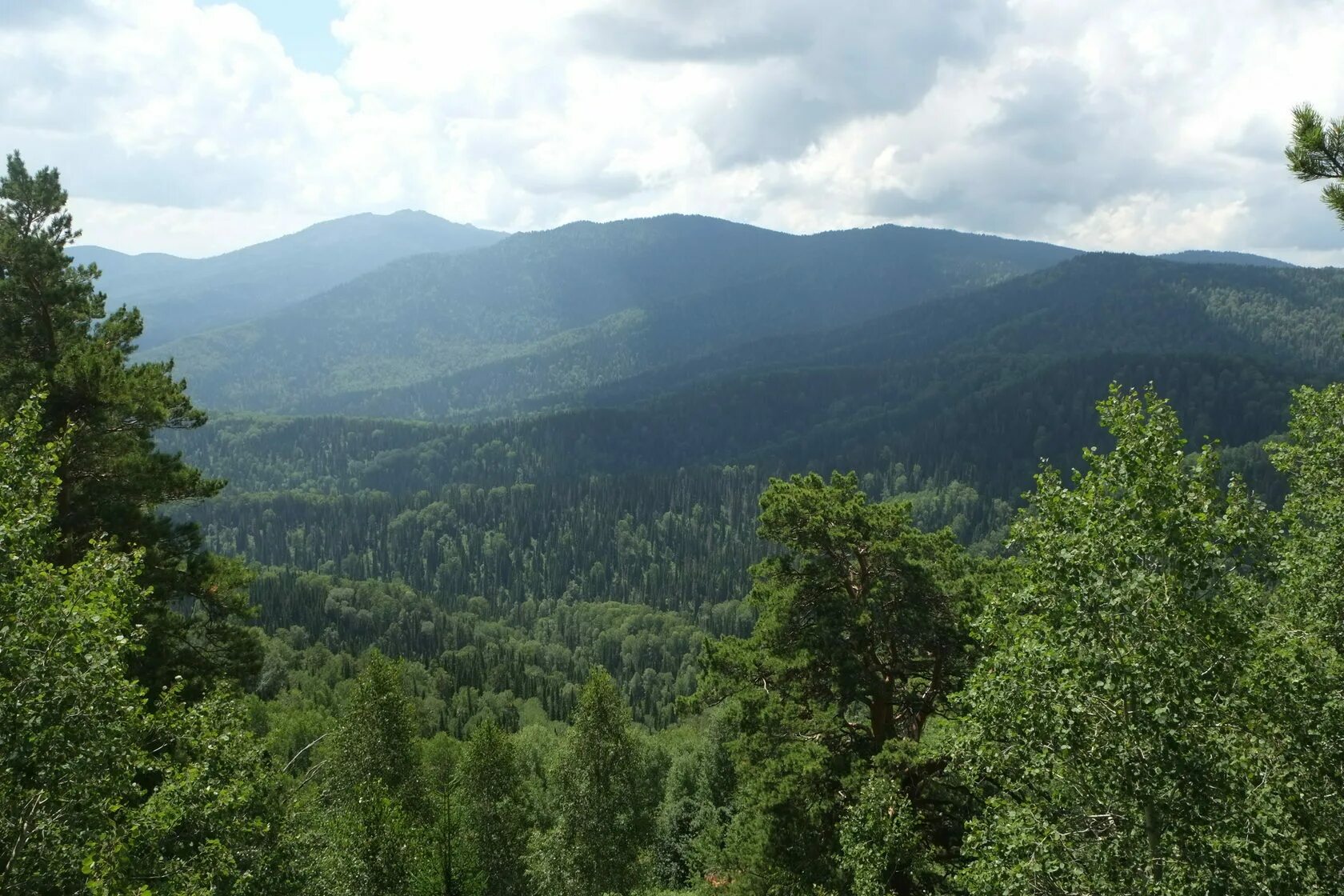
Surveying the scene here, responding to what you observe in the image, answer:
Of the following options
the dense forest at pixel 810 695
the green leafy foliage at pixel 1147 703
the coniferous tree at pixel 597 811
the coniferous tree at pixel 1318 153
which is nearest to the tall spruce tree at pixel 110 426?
the dense forest at pixel 810 695

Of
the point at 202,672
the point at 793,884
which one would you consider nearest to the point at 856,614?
the point at 793,884

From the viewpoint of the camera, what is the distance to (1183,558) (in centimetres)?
1182

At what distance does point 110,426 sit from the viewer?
76.2 ft

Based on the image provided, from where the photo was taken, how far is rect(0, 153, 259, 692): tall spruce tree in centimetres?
2216

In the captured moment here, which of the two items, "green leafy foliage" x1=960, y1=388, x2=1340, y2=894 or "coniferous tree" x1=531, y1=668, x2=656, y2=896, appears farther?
"coniferous tree" x1=531, y1=668, x2=656, y2=896

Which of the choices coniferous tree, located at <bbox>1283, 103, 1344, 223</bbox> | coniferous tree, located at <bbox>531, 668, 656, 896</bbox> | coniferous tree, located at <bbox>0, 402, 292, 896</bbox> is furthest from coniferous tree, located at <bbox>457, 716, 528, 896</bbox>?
coniferous tree, located at <bbox>1283, 103, 1344, 223</bbox>

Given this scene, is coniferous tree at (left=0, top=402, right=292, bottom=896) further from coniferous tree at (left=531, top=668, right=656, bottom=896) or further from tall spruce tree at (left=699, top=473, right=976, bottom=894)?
coniferous tree at (left=531, top=668, right=656, bottom=896)

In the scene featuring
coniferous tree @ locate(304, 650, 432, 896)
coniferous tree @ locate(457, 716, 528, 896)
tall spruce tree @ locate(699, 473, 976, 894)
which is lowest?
coniferous tree @ locate(457, 716, 528, 896)

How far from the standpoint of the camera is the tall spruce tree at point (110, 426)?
22156 mm

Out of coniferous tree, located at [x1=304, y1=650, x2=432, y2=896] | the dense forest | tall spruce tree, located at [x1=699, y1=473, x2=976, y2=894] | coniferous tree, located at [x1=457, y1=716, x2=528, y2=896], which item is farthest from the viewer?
coniferous tree, located at [x1=457, y1=716, x2=528, y2=896]

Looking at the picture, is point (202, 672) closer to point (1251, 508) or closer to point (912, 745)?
point (912, 745)

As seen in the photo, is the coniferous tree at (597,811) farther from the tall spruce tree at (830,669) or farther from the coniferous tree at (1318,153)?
the coniferous tree at (1318,153)

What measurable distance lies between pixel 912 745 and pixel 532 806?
1458 inches

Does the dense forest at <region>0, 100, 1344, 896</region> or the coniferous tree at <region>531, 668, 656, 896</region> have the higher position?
the dense forest at <region>0, 100, 1344, 896</region>
